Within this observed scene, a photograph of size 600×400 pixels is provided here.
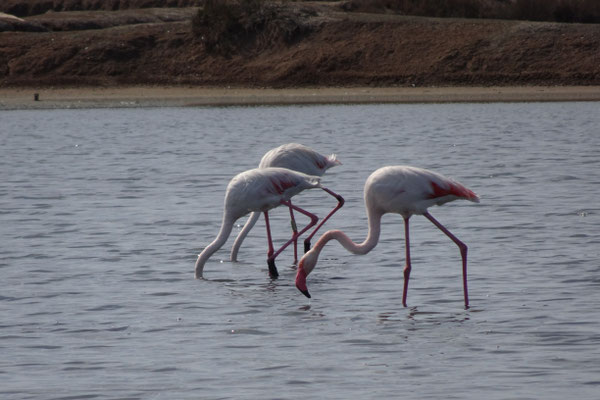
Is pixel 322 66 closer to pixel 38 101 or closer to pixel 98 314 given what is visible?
pixel 38 101

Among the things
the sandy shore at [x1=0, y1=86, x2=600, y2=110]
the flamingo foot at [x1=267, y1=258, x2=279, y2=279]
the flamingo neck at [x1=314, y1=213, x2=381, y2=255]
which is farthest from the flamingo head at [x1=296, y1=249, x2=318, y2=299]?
the sandy shore at [x1=0, y1=86, x2=600, y2=110]

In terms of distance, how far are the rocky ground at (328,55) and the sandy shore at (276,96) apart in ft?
4.09

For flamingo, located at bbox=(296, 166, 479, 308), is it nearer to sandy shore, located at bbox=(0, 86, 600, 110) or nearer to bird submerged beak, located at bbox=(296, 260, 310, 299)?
bird submerged beak, located at bbox=(296, 260, 310, 299)

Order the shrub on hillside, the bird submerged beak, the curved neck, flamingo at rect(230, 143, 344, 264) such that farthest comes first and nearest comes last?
1. the shrub on hillside
2. flamingo at rect(230, 143, 344, 264)
3. the curved neck
4. the bird submerged beak

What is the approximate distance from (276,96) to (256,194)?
31791 mm

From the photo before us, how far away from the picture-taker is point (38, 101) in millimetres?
41156

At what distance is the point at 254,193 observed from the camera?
1016cm

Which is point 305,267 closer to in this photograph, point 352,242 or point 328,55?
point 352,242

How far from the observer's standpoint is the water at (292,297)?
688cm

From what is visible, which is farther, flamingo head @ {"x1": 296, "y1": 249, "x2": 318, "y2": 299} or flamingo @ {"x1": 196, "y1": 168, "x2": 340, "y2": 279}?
flamingo @ {"x1": 196, "y1": 168, "x2": 340, "y2": 279}

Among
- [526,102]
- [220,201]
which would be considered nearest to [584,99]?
[526,102]

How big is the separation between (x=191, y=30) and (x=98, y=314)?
141 ft

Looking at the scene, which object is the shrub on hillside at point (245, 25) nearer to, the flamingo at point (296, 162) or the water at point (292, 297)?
the water at point (292, 297)

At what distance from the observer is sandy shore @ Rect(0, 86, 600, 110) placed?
3933cm
